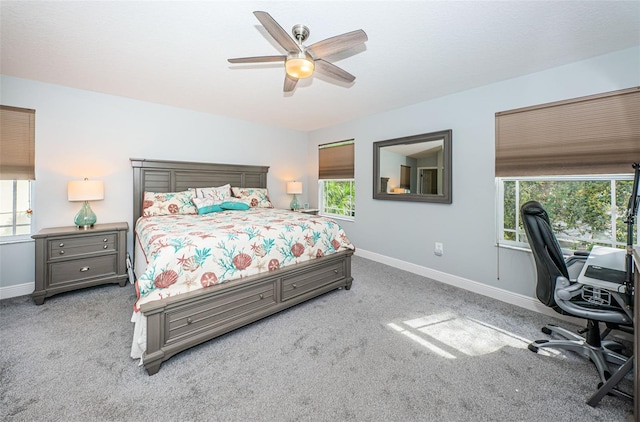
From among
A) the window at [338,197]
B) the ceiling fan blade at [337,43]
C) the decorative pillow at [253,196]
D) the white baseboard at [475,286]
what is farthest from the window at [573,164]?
the decorative pillow at [253,196]

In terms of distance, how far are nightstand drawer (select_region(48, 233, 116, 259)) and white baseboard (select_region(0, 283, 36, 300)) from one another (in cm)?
59

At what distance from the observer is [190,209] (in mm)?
3680

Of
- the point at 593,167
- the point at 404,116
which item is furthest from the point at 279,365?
the point at 404,116

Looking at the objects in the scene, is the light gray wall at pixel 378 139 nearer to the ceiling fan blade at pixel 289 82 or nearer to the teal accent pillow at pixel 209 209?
the teal accent pillow at pixel 209 209

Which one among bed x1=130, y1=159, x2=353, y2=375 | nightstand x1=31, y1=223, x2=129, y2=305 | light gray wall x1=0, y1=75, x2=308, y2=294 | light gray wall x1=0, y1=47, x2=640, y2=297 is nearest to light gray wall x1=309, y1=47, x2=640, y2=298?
light gray wall x1=0, y1=47, x2=640, y2=297

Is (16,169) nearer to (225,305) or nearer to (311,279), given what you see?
(225,305)

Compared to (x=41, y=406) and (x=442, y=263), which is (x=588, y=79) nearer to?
(x=442, y=263)

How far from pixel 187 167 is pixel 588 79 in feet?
15.7

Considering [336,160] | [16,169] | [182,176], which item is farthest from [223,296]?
[336,160]

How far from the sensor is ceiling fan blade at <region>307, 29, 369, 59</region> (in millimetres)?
1685

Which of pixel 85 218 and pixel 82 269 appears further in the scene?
pixel 85 218

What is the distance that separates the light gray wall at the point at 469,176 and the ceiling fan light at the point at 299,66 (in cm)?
224

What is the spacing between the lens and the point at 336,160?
4.99m

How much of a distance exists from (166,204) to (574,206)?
469cm
